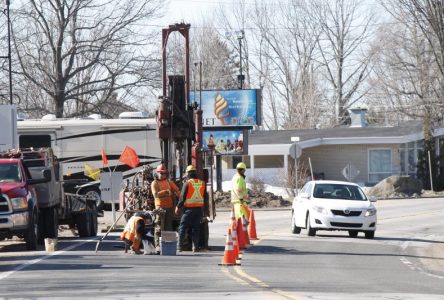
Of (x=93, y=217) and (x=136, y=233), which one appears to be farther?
(x=93, y=217)

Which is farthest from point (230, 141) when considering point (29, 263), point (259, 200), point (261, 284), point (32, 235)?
point (261, 284)

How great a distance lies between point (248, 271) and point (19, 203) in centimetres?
672

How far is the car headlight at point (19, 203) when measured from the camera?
22672 mm

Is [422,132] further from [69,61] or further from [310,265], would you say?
[310,265]

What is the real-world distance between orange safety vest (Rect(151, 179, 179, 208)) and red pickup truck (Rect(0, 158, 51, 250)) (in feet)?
8.84

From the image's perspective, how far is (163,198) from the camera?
22.6 m

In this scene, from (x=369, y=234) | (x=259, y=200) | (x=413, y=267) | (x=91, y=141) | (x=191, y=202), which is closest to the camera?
(x=413, y=267)

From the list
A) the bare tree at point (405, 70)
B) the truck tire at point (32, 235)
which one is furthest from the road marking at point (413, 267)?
the bare tree at point (405, 70)

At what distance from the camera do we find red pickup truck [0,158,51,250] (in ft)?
73.9

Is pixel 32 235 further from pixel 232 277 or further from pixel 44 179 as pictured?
pixel 232 277

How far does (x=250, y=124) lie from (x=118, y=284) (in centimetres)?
4300

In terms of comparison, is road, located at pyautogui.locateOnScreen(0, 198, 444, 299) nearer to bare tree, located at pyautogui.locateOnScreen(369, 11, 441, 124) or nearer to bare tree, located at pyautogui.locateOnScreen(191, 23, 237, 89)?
bare tree, located at pyautogui.locateOnScreen(369, 11, 441, 124)

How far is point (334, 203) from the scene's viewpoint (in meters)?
28.8

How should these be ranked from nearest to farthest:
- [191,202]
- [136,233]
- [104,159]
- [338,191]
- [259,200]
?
[136,233] < [191,202] < [338,191] < [104,159] < [259,200]
